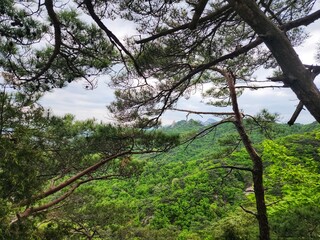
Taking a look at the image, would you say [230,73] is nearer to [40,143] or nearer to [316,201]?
[316,201]

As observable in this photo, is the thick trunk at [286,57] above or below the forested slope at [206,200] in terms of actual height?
above

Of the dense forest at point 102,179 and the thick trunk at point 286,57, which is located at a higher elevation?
the thick trunk at point 286,57

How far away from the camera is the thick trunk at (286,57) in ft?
7.02

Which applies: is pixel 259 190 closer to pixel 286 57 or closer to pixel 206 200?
pixel 286 57

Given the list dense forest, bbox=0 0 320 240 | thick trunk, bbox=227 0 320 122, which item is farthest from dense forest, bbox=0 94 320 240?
thick trunk, bbox=227 0 320 122

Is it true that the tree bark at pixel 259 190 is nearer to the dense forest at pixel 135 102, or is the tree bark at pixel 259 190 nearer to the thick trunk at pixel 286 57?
the dense forest at pixel 135 102

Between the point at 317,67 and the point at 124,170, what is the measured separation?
5160 millimetres

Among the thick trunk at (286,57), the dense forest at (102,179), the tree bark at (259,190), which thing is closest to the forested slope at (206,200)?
the dense forest at (102,179)

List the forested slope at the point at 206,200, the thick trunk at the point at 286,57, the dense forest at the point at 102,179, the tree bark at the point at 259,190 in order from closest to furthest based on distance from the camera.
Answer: the thick trunk at the point at 286,57 → the dense forest at the point at 102,179 → the tree bark at the point at 259,190 → the forested slope at the point at 206,200

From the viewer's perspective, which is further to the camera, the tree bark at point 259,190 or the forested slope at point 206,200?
the forested slope at point 206,200

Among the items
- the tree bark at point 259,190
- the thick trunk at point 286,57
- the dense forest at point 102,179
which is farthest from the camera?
the tree bark at point 259,190

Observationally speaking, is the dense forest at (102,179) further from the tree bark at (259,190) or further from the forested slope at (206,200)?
the tree bark at (259,190)

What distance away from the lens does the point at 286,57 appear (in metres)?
2.22

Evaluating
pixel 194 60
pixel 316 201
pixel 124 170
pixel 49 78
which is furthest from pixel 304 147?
pixel 49 78
